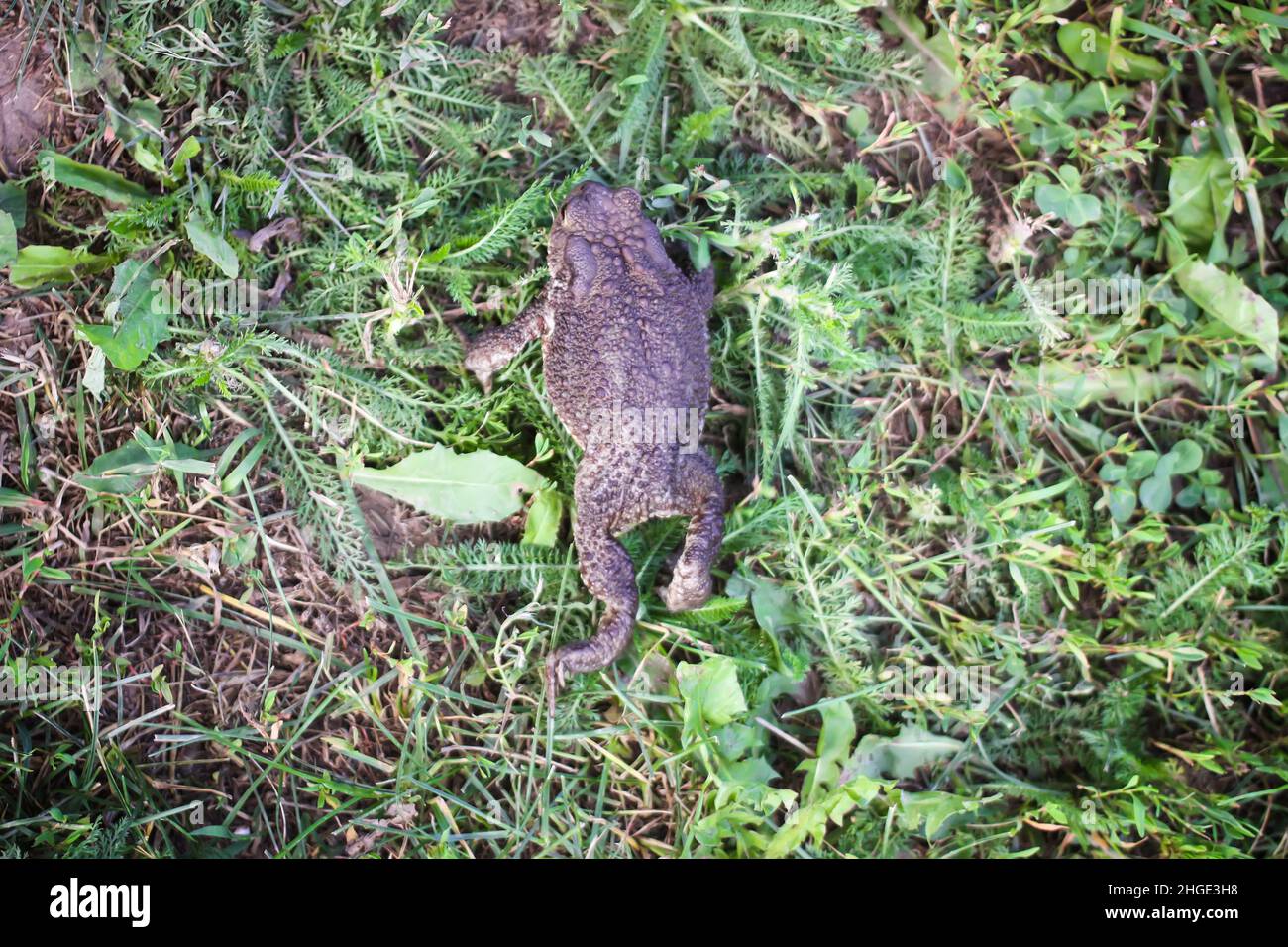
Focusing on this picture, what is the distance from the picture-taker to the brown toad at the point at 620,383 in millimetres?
3297

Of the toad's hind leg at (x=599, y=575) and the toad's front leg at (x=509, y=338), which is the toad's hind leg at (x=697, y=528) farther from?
the toad's front leg at (x=509, y=338)

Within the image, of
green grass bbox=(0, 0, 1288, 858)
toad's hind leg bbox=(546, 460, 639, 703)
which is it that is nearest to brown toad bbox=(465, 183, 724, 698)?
toad's hind leg bbox=(546, 460, 639, 703)

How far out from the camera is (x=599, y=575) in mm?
3416

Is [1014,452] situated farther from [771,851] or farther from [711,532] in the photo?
[771,851]

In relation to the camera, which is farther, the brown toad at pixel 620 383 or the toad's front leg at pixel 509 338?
the toad's front leg at pixel 509 338

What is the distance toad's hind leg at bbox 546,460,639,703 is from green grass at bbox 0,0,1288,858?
14 centimetres

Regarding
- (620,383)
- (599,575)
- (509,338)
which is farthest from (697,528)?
(509,338)

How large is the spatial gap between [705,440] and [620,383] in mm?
638

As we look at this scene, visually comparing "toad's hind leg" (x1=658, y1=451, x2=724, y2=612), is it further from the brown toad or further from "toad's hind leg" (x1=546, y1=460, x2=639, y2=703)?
"toad's hind leg" (x1=546, y1=460, x2=639, y2=703)

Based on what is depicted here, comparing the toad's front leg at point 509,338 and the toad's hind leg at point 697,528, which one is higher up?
the toad's front leg at point 509,338

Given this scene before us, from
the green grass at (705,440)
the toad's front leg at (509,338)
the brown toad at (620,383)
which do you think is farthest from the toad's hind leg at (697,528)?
the toad's front leg at (509,338)

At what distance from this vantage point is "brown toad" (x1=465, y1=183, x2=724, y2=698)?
3.30m

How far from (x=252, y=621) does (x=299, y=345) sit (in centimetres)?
121

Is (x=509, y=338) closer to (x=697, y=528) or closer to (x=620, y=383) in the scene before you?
(x=620, y=383)
